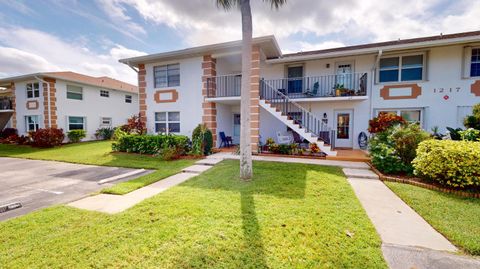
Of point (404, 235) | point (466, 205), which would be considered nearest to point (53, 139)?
point (404, 235)

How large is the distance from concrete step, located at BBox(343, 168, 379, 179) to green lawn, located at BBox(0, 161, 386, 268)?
186cm

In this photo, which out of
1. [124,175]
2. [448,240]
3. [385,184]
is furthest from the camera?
[124,175]

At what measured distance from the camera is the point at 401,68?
1033 centimetres

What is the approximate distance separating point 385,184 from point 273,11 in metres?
6.30

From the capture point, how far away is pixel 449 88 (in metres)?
9.60

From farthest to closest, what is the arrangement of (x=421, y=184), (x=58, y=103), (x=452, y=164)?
(x=58, y=103)
(x=421, y=184)
(x=452, y=164)

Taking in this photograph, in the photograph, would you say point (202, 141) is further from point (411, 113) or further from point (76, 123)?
point (76, 123)

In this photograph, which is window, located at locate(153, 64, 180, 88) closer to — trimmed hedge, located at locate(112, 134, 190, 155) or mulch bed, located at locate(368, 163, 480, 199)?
trimmed hedge, located at locate(112, 134, 190, 155)

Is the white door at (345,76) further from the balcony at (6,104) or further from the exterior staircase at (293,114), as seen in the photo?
the balcony at (6,104)

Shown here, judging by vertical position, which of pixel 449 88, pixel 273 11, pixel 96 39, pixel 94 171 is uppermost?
pixel 96 39

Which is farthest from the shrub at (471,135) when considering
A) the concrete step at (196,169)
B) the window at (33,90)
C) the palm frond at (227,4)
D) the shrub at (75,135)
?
the window at (33,90)

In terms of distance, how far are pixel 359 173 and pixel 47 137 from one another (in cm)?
1908

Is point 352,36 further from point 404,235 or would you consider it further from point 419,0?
point 404,235

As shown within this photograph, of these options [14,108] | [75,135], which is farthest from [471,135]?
[14,108]
